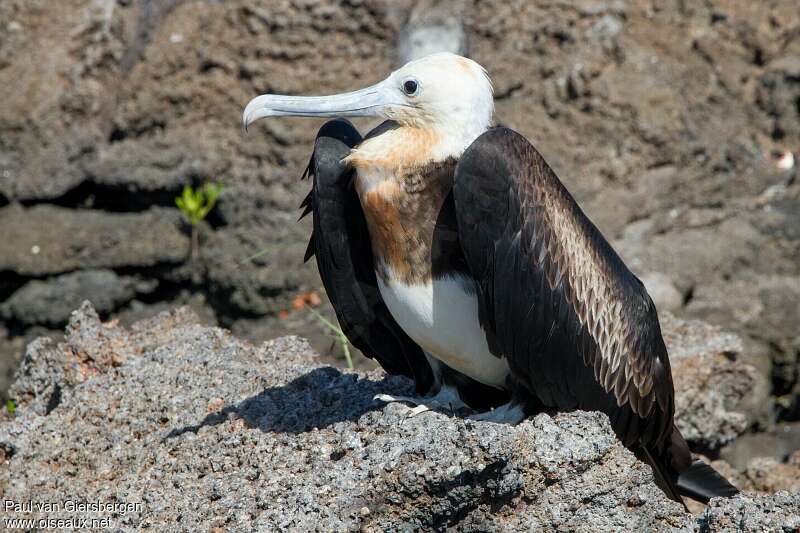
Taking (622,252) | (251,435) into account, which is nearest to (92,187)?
(622,252)

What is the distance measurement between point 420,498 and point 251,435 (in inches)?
29.9

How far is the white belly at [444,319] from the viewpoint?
4.16m

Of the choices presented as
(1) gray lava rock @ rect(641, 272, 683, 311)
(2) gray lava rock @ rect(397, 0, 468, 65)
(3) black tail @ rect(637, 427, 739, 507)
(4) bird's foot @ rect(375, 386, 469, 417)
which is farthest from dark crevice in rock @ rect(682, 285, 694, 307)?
(4) bird's foot @ rect(375, 386, 469, 417)

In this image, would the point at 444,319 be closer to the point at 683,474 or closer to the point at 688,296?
the point at 683,474

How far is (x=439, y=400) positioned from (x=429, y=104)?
1068 mm

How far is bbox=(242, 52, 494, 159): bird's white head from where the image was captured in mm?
4184

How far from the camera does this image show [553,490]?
152 inches

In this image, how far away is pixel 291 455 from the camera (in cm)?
414

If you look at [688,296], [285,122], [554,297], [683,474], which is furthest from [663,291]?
[554,297]

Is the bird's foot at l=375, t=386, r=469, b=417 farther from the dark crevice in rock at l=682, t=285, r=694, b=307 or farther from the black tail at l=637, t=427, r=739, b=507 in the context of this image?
the dark crevice in rock at l=682, t=285, r=694, b=307

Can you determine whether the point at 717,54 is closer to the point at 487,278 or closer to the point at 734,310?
the point at 734,310

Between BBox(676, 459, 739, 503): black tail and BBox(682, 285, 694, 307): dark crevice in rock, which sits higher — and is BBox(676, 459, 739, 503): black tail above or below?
above

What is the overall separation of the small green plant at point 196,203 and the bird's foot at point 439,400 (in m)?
3.17

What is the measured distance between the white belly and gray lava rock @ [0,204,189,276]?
138 inches
